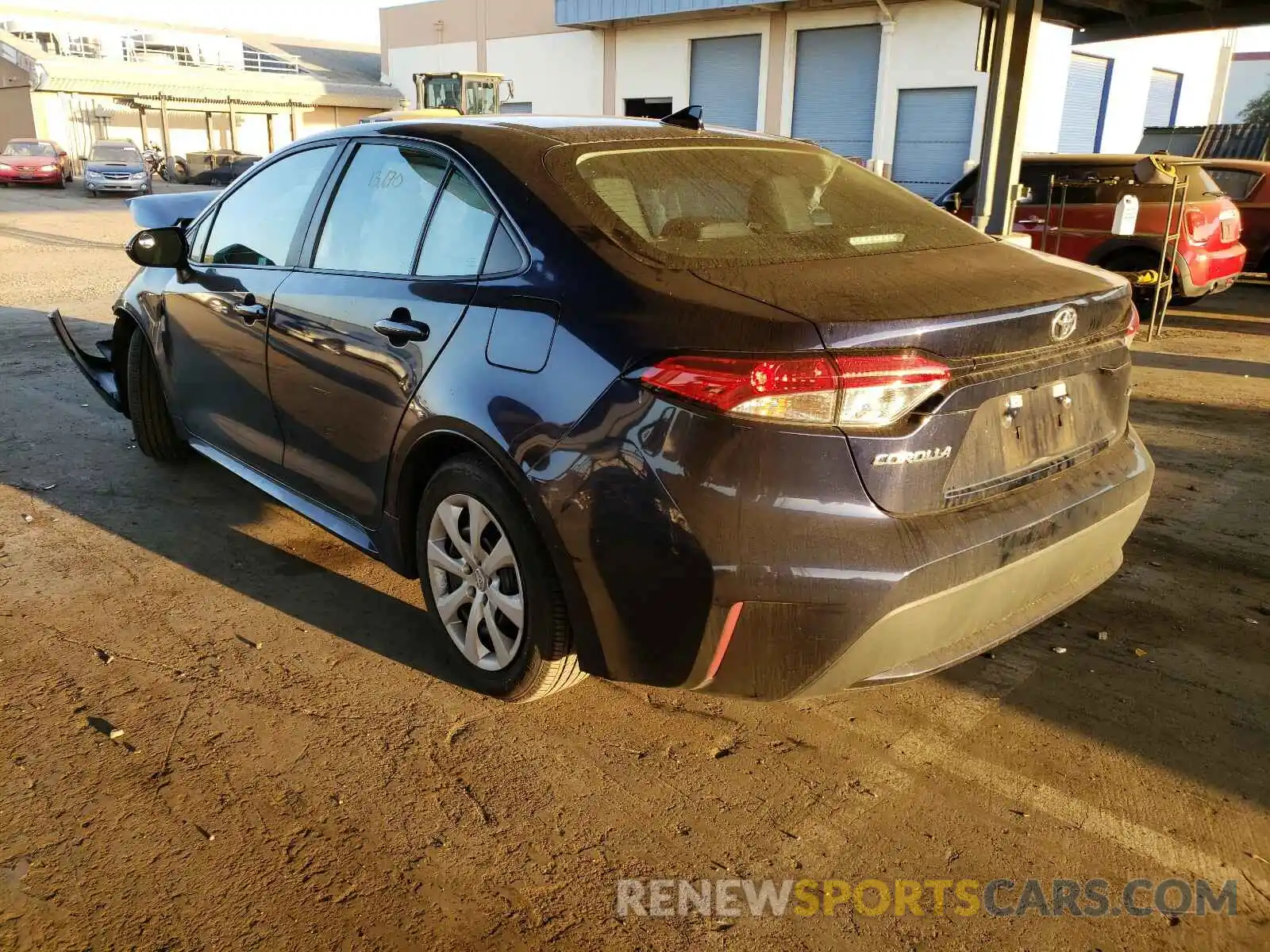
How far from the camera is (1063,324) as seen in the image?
2701mm

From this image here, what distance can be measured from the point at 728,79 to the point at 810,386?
29470mm

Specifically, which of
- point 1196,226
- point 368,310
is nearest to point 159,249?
point 368,310

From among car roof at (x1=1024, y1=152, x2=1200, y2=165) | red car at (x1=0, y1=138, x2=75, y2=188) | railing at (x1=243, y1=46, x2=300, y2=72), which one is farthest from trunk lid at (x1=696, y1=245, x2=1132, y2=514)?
railing at (x1=243, y1=46, x2=300, y2=72)

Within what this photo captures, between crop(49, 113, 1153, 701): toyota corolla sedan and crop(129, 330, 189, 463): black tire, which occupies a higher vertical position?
crop(49, 113, 1153, 701): toyota corolla sedan

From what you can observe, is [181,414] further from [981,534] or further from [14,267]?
[14,267]

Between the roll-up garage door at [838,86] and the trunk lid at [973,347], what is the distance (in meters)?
24.5

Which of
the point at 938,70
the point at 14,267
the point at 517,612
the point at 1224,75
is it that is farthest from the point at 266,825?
the point at 1224,75

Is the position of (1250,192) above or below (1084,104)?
below

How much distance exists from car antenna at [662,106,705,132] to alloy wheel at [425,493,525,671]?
1.58 meters

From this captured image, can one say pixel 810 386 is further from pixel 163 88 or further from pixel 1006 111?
pixel 163 88

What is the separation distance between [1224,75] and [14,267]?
34.3 metres

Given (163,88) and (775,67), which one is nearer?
(775,67)

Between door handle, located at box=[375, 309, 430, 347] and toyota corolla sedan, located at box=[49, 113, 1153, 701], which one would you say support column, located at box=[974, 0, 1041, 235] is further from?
door handle, located at box=[375, 309, 430, 347]

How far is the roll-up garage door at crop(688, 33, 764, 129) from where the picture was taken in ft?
94.6
